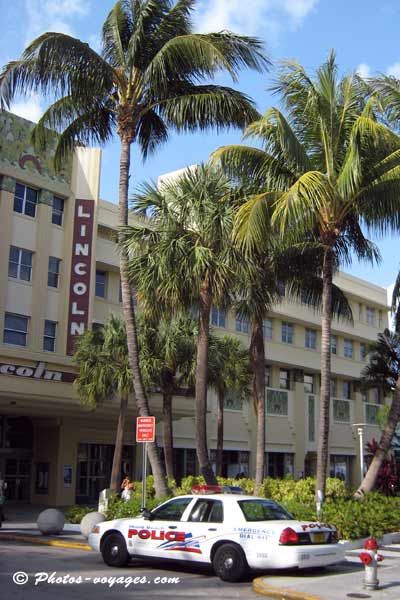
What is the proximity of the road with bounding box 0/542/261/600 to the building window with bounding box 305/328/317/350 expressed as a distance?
120ft

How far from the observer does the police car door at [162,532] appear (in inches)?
487

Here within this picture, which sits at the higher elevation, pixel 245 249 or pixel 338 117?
pixel 338 117

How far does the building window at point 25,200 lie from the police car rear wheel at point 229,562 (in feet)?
76.8

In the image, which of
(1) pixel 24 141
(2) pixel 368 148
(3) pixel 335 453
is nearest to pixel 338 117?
(2) pixel 368 148

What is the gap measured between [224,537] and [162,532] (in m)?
1.31

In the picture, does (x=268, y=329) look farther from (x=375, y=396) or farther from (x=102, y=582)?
(x=102, y=582)

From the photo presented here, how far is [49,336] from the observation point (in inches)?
1276

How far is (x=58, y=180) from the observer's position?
33562mm

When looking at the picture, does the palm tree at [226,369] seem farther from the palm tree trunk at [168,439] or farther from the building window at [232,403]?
the building window at [232,403]

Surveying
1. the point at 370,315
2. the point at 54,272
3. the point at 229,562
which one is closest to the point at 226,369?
the point at 54,272

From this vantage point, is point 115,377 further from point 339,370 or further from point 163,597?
point 339,370

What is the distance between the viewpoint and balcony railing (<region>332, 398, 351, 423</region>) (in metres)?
50.5

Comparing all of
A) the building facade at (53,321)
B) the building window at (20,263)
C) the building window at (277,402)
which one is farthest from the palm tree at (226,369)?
the building window at (277,402)

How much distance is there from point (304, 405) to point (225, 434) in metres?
8.63
